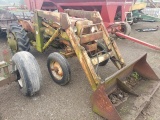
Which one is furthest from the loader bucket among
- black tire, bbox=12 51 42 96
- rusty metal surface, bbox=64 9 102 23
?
rusty metal surface, bbox=64 9 102 23

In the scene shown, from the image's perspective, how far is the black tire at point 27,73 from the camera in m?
2.71

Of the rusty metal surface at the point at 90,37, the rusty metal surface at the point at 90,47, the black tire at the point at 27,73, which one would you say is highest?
the rusty metal surface at the point at 90,37

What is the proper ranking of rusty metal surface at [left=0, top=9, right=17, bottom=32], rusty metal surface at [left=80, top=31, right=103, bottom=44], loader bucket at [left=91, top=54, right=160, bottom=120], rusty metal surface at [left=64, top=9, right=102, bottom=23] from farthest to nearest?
1. rusty metal surface at [left=0, top=9, right=17, bottom=32]
2. rusty metal surface at [left=64, top=9, right=102, bottom=23]
3. rusty metal surface at [left=80, top=31, right=103, bottom=44]
4. loader bucket at [left=91, top=54, right=160, bottom=120]

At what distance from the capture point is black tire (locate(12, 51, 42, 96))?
106 inches

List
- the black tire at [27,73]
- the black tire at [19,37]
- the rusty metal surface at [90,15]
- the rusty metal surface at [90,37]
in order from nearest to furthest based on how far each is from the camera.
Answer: the black tire at [27,73]
the rusty metal surface at [90,37]
the rusty metal surface at [90,15]
the black tire at [19,37]

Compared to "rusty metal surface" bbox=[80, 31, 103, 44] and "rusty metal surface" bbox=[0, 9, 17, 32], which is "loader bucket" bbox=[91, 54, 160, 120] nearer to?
"rusty metal surface" bbox=[80, 31, 103, 44]

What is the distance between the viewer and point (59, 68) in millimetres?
3227

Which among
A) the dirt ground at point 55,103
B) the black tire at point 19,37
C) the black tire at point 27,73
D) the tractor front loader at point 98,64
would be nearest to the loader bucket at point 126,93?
the tractor front loader at point 98,64

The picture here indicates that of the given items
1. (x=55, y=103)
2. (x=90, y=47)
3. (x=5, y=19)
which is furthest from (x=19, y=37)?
(x=5, y=19)

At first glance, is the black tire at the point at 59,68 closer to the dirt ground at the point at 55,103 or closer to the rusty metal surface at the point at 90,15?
the dirt ground at the point at 55,103

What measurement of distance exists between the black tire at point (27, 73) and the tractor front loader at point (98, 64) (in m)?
0.50

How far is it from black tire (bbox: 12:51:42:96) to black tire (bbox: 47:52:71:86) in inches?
17.8

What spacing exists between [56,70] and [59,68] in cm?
12

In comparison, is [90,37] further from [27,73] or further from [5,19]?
[5,19]
